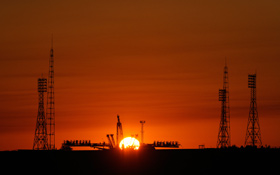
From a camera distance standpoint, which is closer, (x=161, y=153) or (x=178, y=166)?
(x=178, y=166)

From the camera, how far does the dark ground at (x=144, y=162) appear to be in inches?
5979

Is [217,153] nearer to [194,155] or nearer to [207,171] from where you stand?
[194,155]

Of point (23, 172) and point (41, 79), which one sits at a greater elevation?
point (41, 79)

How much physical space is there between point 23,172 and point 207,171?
38.0 m

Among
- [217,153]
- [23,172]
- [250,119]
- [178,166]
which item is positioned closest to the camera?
[23,172]

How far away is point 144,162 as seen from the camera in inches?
6767

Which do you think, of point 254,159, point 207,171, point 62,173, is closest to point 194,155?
point 254,159

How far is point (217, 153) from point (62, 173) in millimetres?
51050

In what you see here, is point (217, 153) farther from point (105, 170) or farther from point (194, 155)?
point (105, 170)

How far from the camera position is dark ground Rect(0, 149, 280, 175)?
5979 inches

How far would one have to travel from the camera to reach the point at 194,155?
186m

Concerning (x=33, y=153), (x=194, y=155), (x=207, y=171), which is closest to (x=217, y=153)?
(x=194, y=155)

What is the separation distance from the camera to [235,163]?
544 ft

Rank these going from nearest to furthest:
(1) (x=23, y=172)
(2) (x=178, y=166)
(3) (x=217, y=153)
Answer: (1) (x=23, y=172)
(2) (x=178, y=166)
(3) (x=217, y=153)
